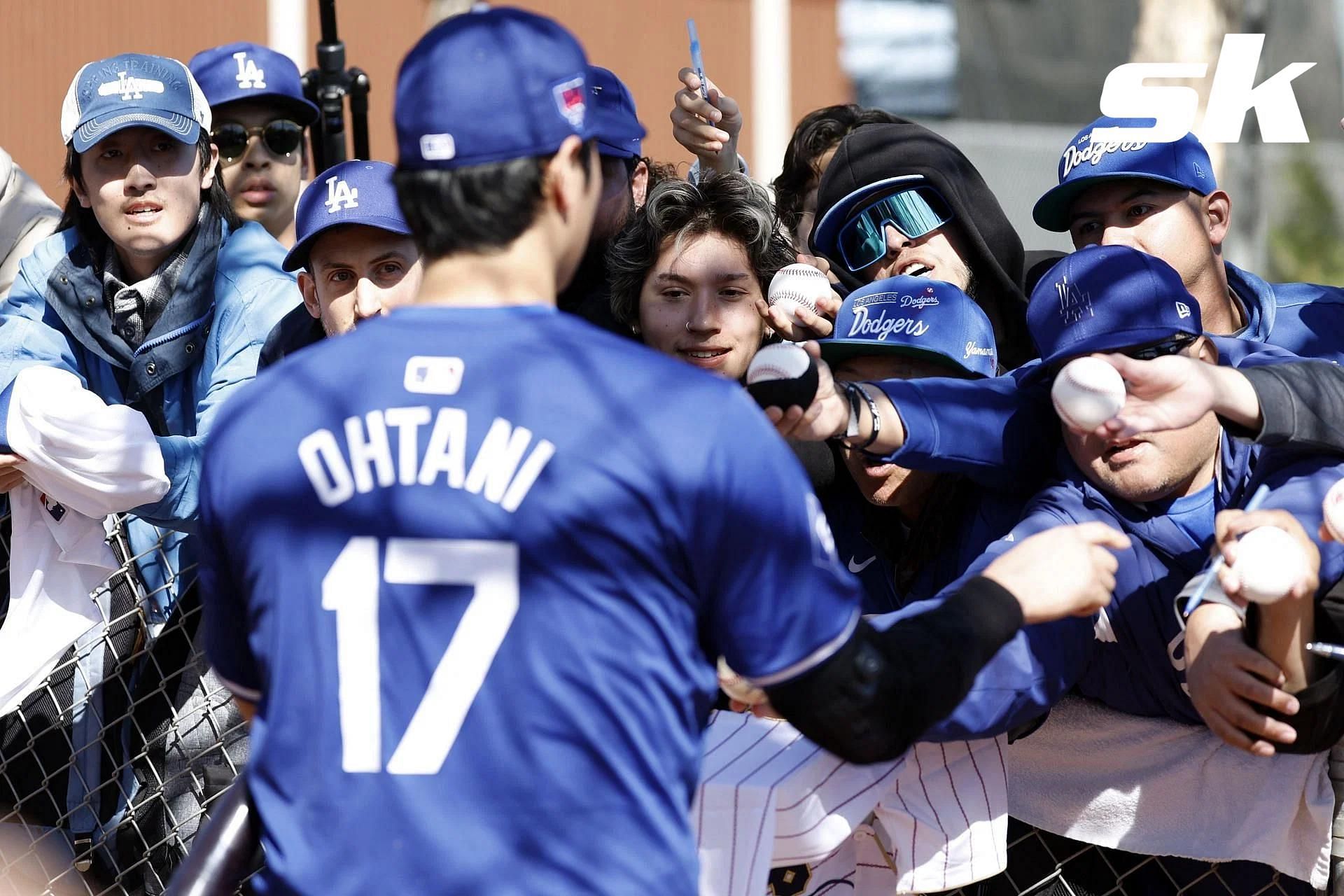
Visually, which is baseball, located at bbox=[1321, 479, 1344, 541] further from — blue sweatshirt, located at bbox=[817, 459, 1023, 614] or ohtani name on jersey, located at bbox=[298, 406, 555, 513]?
ohtani name on jersey, located at bbox=[298, 406, 555, 513]

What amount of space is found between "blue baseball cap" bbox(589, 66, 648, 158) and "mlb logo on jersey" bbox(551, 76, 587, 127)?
1.67 metres

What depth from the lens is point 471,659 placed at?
1.65 metres

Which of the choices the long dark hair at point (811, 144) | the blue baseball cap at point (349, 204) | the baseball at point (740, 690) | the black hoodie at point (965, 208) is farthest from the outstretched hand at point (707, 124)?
the baseball at point (740, 690)

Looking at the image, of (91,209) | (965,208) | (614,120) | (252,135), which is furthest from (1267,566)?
(252,135)

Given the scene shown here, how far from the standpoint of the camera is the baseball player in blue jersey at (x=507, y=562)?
5.42 feet

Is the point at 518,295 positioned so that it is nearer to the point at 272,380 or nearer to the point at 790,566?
the point at 272,380

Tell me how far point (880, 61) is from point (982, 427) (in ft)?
38.9

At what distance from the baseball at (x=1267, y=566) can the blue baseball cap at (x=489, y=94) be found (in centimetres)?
107

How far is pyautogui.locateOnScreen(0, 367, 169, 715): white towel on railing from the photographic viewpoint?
3.15m

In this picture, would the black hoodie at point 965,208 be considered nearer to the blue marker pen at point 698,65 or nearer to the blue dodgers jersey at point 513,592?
the blue marker pen at point 698,65

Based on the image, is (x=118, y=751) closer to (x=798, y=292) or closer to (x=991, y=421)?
(x=798, y=292)

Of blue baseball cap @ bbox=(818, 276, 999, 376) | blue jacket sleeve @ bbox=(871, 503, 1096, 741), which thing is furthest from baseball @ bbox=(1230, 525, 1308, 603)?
blue baseball cap @ bbox=(818, 276, 999, 376)

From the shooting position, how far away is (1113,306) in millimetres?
2533

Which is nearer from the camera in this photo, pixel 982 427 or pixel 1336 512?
pixel 1336 512
